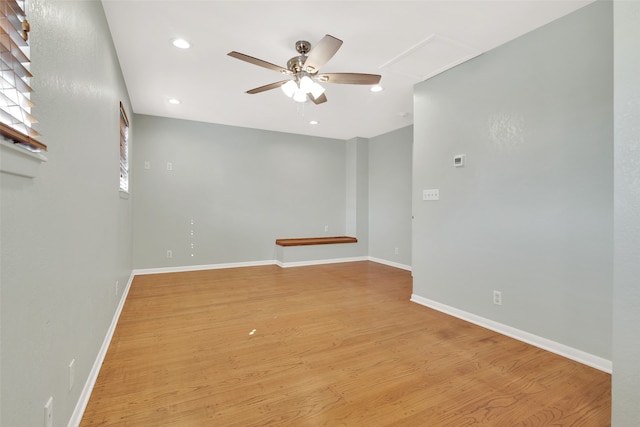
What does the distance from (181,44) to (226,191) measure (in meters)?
2.94

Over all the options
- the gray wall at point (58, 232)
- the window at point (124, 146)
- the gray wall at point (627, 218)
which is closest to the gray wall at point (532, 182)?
the gray wall at point (627, 218)

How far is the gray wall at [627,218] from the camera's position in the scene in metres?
1.35

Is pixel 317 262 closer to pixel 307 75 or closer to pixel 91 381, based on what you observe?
pixel 307 75

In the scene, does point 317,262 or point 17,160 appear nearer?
point 17,160

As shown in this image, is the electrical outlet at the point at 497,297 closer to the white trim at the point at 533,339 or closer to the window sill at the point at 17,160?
the white trim at the point at 533,339

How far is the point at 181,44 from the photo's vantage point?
2.64 metres

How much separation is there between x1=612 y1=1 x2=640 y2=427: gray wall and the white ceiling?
3.32 ft

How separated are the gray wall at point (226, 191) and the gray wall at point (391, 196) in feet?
2.46

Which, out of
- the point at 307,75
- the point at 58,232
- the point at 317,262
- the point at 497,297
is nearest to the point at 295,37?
the point at 307,75

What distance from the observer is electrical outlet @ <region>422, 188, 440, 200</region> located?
3221mm

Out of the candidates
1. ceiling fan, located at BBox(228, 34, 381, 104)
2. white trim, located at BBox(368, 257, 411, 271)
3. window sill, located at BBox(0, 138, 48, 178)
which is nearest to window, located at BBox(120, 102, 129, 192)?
ceiling fan, located at BBox(228, 34, 381, 104)

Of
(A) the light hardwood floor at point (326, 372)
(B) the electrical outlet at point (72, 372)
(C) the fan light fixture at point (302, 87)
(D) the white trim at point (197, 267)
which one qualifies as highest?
(C) the fan light fixture at point (302, 87)

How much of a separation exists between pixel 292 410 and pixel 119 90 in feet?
10.9

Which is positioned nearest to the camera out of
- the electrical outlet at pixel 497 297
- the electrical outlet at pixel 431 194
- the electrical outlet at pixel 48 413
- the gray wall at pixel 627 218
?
the electrical outlet at pixel 48 413
